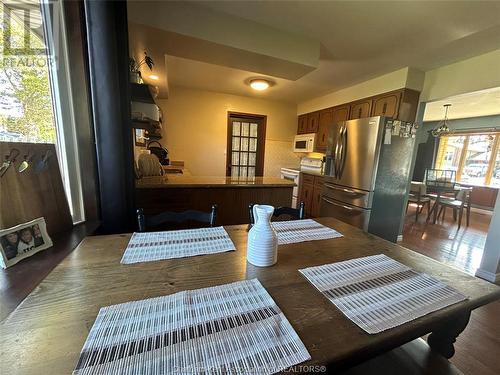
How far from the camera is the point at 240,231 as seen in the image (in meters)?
1.14

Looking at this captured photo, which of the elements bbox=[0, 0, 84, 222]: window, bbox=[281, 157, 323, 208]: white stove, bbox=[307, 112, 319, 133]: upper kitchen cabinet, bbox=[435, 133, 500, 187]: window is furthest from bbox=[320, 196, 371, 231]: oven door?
bbox=[435, 133, 500, 187]: window

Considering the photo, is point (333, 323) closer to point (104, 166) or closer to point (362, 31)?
point (104, 166)

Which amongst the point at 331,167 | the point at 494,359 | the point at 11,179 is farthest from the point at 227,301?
the point at 331,167

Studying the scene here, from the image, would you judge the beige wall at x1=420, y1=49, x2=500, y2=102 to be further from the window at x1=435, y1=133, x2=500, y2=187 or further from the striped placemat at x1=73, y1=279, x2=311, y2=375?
the window at x1=435, y1=133, x2=500, y2=187

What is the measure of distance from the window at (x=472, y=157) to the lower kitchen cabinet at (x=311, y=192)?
5.00 metres

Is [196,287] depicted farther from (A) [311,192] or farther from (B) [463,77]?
(A) [311,192]

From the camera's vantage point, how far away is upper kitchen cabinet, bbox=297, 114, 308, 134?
179 inches

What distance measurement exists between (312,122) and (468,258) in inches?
123

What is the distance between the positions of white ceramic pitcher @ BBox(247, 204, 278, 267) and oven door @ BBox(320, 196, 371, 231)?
7.56 feet

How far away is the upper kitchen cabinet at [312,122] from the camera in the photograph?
420 centimetres

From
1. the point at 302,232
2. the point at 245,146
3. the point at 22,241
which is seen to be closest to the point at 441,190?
the point at 245,146

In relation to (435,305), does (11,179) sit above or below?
above

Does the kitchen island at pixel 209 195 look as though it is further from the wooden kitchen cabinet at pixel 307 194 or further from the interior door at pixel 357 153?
the wooden kitchen cabinet at pixel 307 194

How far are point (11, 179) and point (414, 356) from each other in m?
1.67
